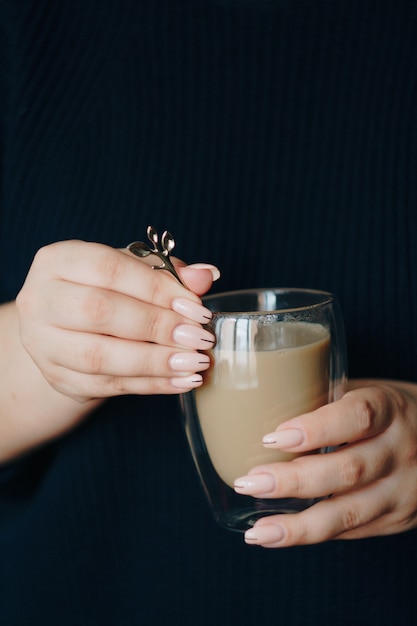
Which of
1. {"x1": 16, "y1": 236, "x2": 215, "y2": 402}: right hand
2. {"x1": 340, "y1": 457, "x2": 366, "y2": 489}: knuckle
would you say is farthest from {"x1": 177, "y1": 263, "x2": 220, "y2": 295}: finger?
{"x1": 340, "y1": 457, "x2": 366, "y2": 489}: knuckle

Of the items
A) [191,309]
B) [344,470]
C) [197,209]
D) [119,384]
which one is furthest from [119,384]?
[197,209]

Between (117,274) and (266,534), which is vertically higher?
(117,274)

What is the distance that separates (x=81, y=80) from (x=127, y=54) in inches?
3.0

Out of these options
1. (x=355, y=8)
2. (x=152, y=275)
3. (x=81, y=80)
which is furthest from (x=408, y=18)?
(x=152, y=275)

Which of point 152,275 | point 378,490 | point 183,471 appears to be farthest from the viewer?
point 183,471

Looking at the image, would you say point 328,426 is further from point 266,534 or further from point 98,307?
point 98,307

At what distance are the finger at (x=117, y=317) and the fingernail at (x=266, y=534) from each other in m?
0.19

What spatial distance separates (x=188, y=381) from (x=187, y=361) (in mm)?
23

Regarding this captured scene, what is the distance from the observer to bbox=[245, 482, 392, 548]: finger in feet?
2.40

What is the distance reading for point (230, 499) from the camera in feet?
2.67

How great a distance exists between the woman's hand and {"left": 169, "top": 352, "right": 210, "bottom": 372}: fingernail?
0.33 feet

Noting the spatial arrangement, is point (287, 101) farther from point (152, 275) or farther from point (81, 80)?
point (152, 275)

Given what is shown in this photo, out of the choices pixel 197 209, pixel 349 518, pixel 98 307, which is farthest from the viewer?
pixel 197 209

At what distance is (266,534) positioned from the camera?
2.38 ft
